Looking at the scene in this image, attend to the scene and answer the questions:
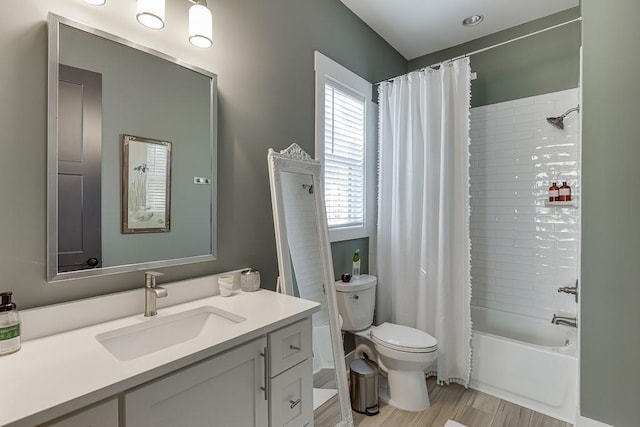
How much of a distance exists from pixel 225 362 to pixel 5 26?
1255 mm

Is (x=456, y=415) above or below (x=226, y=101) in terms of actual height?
below

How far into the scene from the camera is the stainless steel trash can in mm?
1937

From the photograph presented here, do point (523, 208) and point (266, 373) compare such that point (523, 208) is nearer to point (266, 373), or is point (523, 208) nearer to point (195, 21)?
point (266, 373)

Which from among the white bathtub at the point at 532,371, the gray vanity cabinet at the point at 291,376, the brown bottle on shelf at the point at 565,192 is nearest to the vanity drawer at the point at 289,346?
the gray vanity cabinet at the point at 291,376

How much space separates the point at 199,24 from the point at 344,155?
135 cm

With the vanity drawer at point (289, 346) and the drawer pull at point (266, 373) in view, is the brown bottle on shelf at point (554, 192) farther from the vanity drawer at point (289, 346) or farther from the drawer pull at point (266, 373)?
the drawer pull at point (266, 373)

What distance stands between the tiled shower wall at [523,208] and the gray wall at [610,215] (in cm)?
112

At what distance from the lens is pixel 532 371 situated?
203 centimetres

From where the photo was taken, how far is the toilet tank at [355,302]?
2191 mm

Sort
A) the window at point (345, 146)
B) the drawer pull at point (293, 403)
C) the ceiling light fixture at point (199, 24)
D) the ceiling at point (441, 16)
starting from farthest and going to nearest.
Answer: the ceiling at point (441, 16), the window at point (345, 146), the ceiling light fixture at point (199, 24), the drawer pull at point (293, 403)

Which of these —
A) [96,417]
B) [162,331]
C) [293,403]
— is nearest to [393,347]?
[293,403]

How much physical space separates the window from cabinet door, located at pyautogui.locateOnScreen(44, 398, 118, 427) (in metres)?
1.63

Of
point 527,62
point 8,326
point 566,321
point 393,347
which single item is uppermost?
point 527,62

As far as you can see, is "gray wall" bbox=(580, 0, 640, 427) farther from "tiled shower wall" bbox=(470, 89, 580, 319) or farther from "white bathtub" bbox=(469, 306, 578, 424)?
"tiled shower wall" bbox=(470, 89, 580, 319)
